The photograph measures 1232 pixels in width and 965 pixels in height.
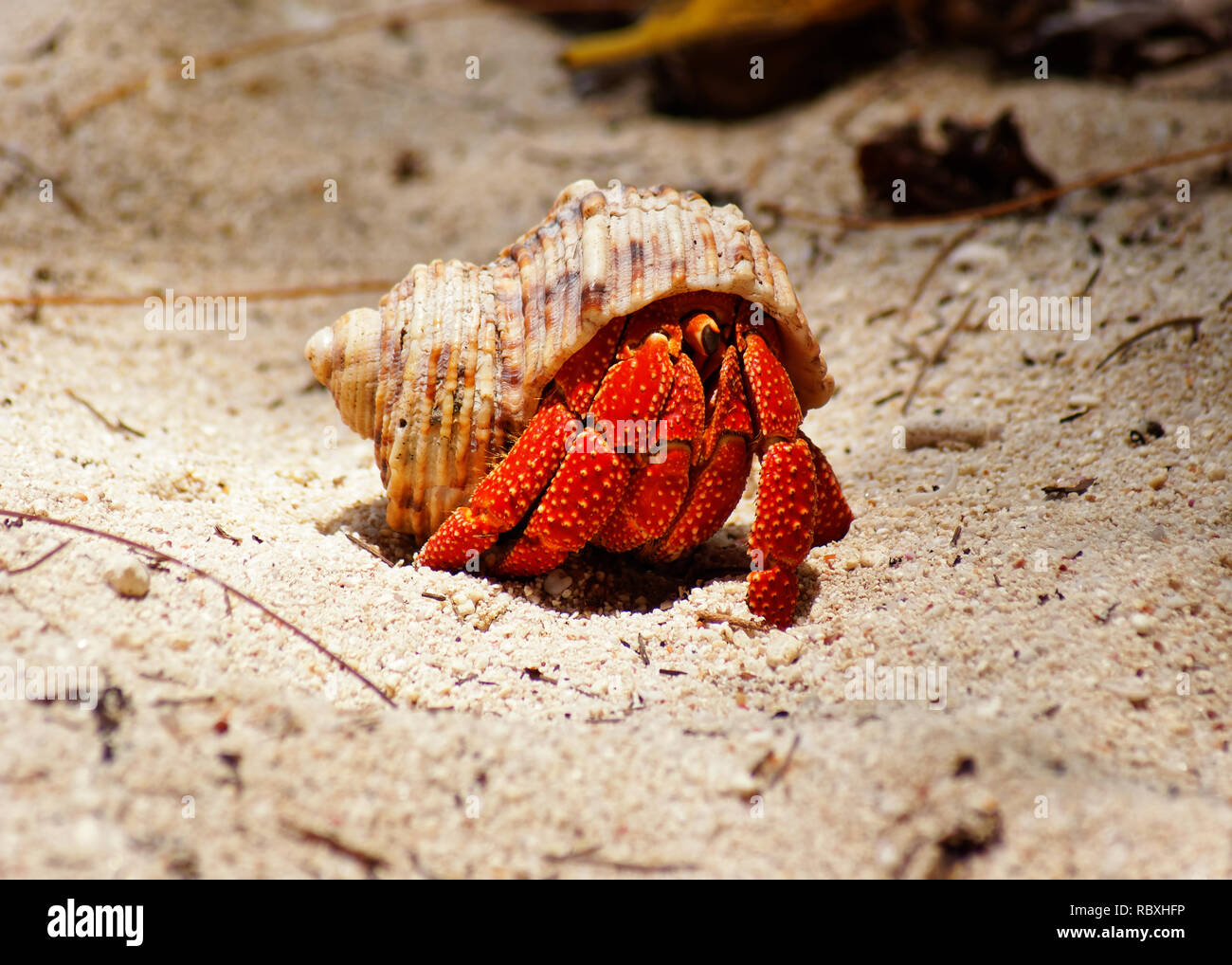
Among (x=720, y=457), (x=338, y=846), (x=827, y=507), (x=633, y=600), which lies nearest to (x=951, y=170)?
(x=827, y=507)

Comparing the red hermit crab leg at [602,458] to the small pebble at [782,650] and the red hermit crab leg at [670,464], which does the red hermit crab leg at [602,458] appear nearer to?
the red hermit crab leg at [670,464]

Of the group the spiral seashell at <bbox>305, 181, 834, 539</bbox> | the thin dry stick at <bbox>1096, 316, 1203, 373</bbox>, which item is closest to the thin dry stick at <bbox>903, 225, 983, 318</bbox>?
the thin dry stick at <bbox>1096, 316, 1203, 373</bbox>

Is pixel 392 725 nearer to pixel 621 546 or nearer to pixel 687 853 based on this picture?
pixel 687 853

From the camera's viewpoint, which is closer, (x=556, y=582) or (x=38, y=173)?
(x=556, y=582)

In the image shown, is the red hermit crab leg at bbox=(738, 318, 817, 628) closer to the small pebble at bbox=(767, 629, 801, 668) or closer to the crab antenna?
the small pebble at bbox=(767, 629, 801, 668)

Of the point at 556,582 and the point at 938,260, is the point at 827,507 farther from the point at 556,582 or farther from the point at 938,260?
the point at 938,260

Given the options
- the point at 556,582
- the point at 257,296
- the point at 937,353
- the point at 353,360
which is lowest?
the point at 556,582
